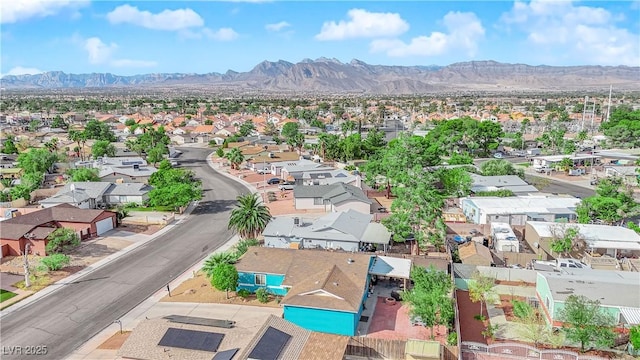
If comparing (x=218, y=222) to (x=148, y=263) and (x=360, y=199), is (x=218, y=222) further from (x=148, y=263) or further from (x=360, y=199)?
(x=360, y=199)

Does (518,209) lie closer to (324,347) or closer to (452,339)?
(452,339)

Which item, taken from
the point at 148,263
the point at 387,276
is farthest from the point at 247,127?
the point at 387,276

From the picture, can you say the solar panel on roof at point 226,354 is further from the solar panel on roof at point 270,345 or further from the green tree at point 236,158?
the green tree at point 236,158

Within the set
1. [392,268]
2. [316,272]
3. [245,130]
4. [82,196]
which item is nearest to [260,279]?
[316,272]

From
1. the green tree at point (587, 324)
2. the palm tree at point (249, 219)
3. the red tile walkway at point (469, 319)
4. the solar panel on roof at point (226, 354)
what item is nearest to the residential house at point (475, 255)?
the red tile walkway at point (469, 319)

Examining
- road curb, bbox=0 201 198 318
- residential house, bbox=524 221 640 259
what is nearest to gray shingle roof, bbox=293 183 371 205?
road curb, bbox=0 201 198 318

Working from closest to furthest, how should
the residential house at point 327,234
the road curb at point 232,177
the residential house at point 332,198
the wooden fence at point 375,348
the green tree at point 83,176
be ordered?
the wooden fence at point 375,348 → the residential house at point 327,234 → the residential house at point 332,198 → the green tree at point 83,176 → the road curb at point 232,177
